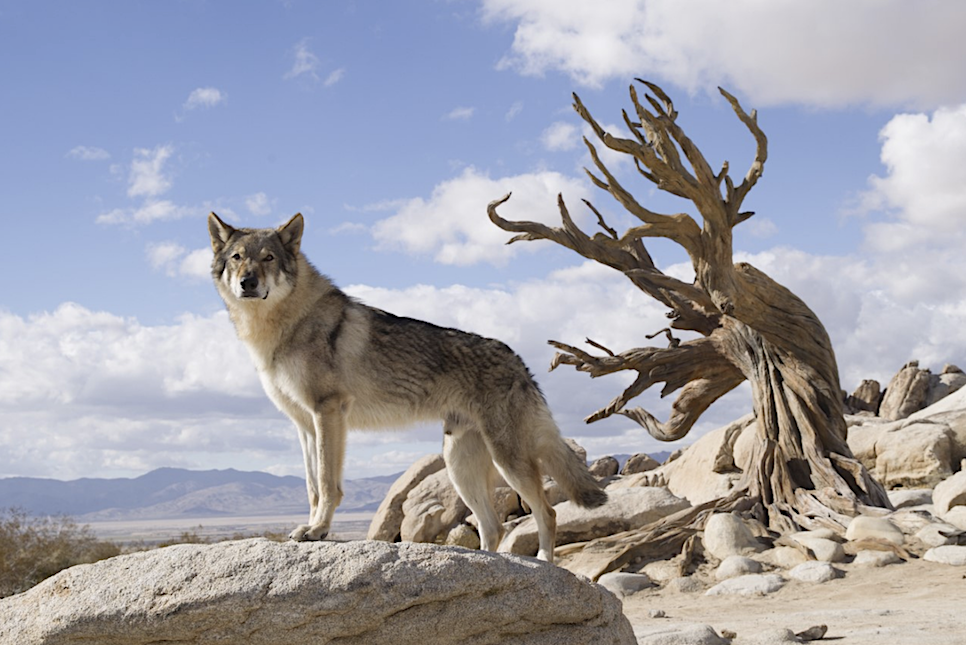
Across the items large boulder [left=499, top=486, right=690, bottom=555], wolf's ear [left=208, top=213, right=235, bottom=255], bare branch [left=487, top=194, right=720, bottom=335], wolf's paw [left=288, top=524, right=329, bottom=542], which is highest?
bare branch [left=487, top=194, right=720, bottom=335]

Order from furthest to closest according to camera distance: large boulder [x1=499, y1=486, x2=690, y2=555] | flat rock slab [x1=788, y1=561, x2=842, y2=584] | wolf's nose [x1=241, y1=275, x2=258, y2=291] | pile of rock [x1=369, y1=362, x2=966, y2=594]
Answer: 1. large boulder [x1=499, y1=486, x2=690, y2=555]
2. pile of rock [x1=369, y1=362, x2=966, y2=594]
3. flat rock slab [x1=788, y1=561, x2=842, y2=584]
4. wolf's nose [x1=241, y1=275, x2=258, y2=291]

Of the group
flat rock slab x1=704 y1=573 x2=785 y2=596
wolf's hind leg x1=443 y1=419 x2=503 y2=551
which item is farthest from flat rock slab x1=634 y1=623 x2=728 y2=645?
flat rock slab x1=704 y1=573 x2=785 y2=596

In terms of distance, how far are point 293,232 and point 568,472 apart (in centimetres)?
295

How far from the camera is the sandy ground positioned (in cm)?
818

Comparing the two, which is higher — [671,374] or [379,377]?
[671,374]

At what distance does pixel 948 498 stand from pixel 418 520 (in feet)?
27.7

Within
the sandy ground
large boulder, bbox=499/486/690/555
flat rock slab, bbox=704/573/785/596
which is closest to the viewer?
the sandy ground

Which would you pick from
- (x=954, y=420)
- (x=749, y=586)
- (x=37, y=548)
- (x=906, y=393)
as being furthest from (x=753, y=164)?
(x=37, y=548)

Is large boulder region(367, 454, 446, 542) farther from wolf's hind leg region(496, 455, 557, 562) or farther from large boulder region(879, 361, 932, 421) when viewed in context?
large boulder region(879, 361, 932, 421)

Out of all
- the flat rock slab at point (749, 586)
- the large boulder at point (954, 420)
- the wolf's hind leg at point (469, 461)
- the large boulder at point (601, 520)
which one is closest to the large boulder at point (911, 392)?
the large boulder at point (954, 420)

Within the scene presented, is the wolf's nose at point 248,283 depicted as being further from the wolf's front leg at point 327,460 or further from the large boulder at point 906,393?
the large boulder at point 906,393

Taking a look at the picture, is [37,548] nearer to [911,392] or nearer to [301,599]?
[301,599]

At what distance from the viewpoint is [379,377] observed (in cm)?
747

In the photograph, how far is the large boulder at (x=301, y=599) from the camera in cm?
530
